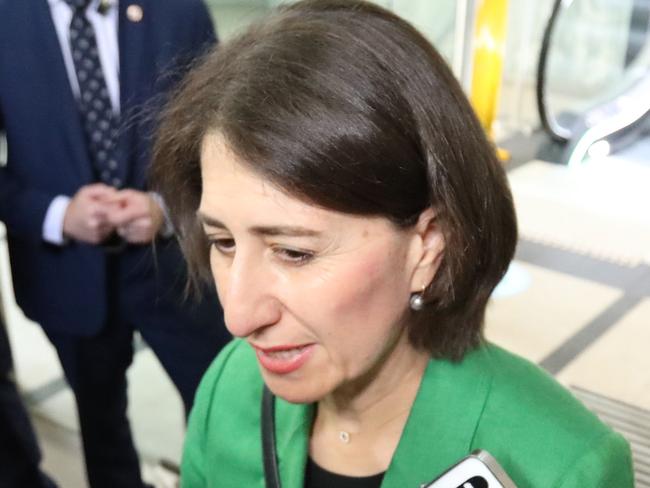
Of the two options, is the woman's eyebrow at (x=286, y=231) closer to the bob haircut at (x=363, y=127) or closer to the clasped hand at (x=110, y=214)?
the bob haircut at (x=363, y=127)

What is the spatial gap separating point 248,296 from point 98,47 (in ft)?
3.36

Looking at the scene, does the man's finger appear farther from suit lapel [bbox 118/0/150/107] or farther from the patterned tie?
suit lapel [bbox 118/0/150/107]

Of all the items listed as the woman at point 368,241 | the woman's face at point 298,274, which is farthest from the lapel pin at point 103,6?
the woman's face at point 298,274

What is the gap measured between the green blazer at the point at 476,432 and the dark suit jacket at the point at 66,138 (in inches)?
26.7

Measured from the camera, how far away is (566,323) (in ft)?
10.6

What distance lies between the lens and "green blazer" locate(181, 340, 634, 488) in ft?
3.47

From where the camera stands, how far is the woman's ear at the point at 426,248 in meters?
1.05

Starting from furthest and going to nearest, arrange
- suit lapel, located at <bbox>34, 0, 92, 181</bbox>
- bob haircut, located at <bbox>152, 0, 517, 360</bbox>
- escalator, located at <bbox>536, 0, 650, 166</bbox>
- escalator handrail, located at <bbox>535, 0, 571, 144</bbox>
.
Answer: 1. escalator, located at <bbox>536, 0, 650, 166</bbox>
2. escalator handrail, located at <bbox>535, 0, 571, 144</bbox>
3. suit lapel, located at <bbox>34, 0, 92, 181</bbox>
4. bob haircut, located at <bbox>152, 0, 517, 360</bbox>

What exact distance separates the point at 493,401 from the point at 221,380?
45 centimetres

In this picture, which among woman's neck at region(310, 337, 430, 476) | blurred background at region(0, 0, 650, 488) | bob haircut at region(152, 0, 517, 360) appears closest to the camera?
bob haircut at region(152, 0, 517, 360)

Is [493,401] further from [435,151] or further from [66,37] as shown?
[66,37]

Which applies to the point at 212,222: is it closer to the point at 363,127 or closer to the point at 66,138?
the point at 363,127

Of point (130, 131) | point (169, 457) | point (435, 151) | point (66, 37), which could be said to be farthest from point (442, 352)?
point (169, 457)

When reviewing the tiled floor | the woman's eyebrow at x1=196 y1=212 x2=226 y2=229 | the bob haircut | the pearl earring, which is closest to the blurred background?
the tiled floor
